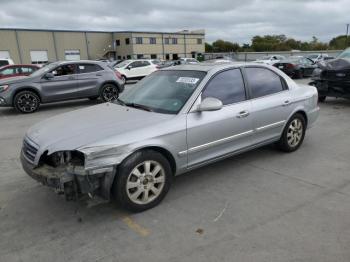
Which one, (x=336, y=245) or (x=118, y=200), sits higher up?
(x=118, y=200)

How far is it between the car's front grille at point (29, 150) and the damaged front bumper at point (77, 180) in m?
0.26

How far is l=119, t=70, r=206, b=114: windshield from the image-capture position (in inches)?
157

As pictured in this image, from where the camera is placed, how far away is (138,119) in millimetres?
3688

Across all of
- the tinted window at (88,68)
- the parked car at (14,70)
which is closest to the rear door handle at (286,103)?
the tinted window at (88,68)

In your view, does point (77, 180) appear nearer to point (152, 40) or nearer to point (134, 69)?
point (134, 69)

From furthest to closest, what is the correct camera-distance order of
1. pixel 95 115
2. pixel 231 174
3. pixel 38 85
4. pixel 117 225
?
pixel 38 85
pixel 231 174
pixel 95 115
pixel 117 225

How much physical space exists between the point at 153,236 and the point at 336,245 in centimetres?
169

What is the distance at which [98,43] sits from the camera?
68812mm

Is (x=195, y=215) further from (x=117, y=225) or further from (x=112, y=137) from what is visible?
(x=112, y=137)

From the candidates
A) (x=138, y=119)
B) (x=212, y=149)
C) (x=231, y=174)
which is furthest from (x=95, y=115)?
(x=231, y=174)

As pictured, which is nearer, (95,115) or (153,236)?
(153,236)

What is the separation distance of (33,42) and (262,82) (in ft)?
206

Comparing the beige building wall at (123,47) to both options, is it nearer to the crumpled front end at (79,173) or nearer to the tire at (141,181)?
the tire at (141,181)

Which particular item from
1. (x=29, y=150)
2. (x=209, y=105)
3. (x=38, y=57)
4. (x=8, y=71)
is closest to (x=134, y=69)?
(x=8, y=71)
